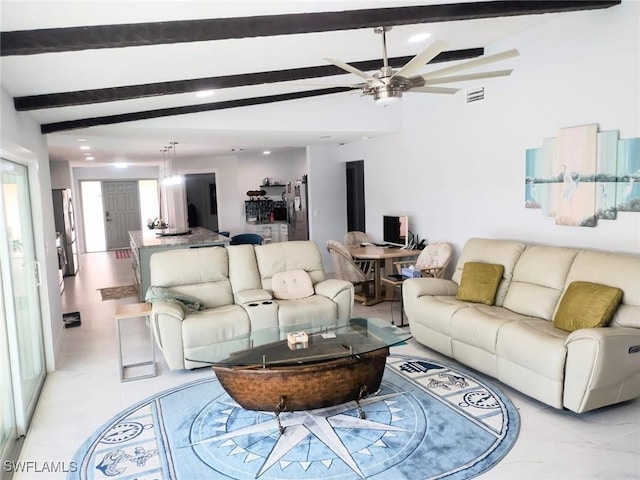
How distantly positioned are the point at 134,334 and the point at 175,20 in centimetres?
410

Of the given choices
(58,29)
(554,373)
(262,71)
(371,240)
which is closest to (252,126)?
(262,71)

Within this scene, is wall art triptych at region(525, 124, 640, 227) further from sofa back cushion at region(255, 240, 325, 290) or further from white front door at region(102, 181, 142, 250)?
white front door at region(102, 181, 142, 250)

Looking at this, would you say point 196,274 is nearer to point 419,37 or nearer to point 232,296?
point 232,296

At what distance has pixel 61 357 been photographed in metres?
4.79

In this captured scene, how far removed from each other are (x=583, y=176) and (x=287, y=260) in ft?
10.00

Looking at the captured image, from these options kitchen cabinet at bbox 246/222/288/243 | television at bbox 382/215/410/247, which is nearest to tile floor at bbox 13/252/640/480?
television at bbox 382/215/410/247

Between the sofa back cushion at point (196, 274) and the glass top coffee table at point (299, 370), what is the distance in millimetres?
1351

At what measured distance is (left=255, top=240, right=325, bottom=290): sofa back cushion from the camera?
5250 mm

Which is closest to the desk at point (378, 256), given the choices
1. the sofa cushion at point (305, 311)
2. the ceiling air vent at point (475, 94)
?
the sofa cushion at point (305, 311)

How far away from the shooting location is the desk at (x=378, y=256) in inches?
247

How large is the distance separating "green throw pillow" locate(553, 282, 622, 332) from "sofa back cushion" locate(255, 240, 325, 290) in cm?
254

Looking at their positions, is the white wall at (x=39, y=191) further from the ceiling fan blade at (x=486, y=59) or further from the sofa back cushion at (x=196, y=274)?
the ceiling fan blade at (x=486, y=59)

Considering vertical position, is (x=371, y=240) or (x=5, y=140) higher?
(x=5, y=140)

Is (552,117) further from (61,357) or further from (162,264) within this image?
(61,357)
